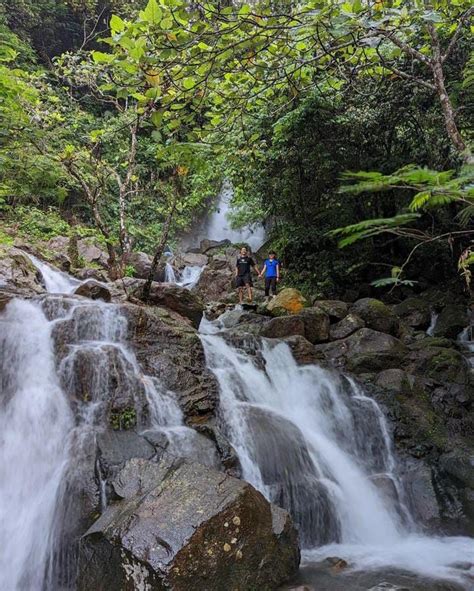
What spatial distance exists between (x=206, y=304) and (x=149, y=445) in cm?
786

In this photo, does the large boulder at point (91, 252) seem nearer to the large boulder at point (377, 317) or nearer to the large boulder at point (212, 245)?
the large boulder at point (212, 245)

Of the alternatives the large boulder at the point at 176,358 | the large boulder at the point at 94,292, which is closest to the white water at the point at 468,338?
the large boulder at the point at 176,358

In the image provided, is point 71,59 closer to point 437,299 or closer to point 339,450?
point 339,450

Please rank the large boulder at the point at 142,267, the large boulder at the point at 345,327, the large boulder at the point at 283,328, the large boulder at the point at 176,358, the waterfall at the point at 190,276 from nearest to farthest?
the large boulder at the point at 176,358, the large boulder at the point at 283,328, the large boulder at the point at 345,327, the large boulder at the point at 142,267, the waterfall at the point at 190,276

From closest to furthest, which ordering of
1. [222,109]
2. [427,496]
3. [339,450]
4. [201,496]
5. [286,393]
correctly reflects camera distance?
[201,496]
[222,109]
[427,496]
[339,450]
[286,393]

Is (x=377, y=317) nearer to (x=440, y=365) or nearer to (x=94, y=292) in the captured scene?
(x=440, y=365)

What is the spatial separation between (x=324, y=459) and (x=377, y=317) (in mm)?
5110

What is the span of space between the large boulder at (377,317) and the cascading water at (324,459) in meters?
2.65

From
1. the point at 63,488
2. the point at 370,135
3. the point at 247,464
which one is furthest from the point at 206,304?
the point at 63,488

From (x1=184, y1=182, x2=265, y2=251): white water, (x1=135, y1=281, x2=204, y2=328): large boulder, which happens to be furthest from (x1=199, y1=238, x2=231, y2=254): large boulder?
(x1=135, y1=281, x2=204, y2=328): large boulder

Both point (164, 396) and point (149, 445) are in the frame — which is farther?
point (164, 396)

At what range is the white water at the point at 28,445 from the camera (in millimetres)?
4574

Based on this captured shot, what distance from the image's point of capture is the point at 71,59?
11.1 meters

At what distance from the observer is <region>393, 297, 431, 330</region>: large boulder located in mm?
12195
